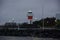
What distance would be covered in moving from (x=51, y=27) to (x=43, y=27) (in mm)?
361

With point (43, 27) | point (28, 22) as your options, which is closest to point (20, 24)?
point (28, 22)

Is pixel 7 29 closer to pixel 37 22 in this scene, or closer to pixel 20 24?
pixel 20 24

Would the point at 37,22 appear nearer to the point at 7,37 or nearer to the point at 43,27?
the point at 43,27

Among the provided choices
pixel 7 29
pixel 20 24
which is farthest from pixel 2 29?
pixel 20 24

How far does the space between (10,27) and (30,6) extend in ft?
4.40

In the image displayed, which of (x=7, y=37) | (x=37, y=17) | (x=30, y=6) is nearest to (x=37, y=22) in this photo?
(x=37, y=17)

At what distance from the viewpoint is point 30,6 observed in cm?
995

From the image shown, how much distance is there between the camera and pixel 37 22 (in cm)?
972

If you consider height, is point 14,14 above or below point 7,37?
above

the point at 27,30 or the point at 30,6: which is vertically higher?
the point at 30,6

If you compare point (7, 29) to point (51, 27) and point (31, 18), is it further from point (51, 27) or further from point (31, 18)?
point (51, 27)

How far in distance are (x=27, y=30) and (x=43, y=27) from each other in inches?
29.0

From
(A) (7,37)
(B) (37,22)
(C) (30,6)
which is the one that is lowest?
(A) (7,37)

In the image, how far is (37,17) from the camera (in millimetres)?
9797
